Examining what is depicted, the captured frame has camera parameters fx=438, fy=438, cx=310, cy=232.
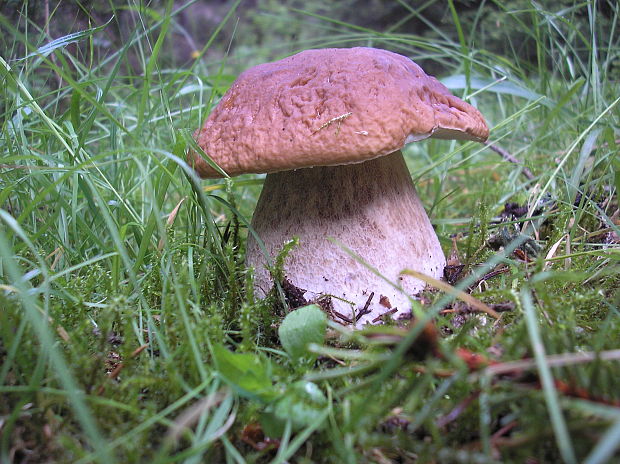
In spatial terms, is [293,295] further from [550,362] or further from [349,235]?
[550,362]

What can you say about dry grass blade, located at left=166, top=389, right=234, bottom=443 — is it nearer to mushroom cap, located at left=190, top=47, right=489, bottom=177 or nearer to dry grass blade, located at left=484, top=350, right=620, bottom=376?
dry grass blade, located at left=484, top=350, right=620, bottom=376

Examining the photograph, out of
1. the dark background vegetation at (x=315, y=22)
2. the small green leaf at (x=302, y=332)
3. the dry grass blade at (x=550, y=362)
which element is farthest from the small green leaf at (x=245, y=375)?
the dark background vegetation at (x=315, y=22)

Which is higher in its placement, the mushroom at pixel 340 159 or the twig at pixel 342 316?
the mushroom at pixel 340 159

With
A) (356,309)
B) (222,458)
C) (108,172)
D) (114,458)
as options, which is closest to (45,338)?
(114,458)

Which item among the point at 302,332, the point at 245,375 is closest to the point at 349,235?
the point at 302,332

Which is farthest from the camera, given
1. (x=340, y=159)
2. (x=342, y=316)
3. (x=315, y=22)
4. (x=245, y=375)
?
(x=315, y=22)

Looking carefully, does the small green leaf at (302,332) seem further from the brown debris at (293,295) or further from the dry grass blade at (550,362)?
the dry grass blade at (550,362)

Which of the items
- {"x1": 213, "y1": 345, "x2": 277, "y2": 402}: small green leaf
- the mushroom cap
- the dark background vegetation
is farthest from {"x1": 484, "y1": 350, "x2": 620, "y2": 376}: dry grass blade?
the dark background vegetation
